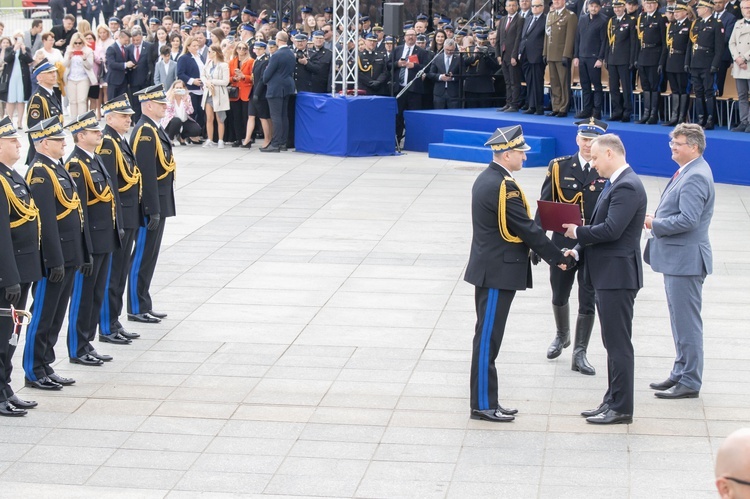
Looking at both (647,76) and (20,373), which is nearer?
(20,373)

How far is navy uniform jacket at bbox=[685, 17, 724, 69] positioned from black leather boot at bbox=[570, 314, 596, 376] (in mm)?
9896

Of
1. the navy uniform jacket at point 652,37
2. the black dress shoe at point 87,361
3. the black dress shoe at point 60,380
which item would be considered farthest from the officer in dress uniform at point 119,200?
the navy uniform jacket at point 652,37

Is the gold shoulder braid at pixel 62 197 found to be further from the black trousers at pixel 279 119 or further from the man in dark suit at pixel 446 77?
the man in dark suit at pixel 446 77

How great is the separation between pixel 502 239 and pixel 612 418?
49.9 inches

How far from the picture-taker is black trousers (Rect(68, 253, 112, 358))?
8.67 m

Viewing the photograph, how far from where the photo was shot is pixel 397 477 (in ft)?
21.3

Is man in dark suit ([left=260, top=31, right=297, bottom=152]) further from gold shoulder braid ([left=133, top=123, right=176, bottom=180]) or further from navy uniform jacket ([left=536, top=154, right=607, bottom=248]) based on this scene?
navy uniform jacket ([left=536, top=154, right=607, bottom=248])

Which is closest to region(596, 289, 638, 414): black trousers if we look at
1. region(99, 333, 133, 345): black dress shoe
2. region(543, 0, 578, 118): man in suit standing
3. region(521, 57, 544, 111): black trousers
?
region(99, 333, 133, 345): black dress shoe

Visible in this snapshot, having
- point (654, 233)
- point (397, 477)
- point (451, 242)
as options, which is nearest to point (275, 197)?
Answer: point (451, 242)

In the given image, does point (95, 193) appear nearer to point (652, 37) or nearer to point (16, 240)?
point (16, 240)

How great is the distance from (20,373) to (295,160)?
37.3 ft

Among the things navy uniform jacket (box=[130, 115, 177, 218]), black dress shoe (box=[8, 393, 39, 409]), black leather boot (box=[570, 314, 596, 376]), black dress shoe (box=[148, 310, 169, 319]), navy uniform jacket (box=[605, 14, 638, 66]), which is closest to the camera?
black dress shoe (box=[8, 393, 39, 409])

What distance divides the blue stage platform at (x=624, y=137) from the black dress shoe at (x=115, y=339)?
10439 millimetres

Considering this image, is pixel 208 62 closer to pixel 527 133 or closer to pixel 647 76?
pixel 527 133
